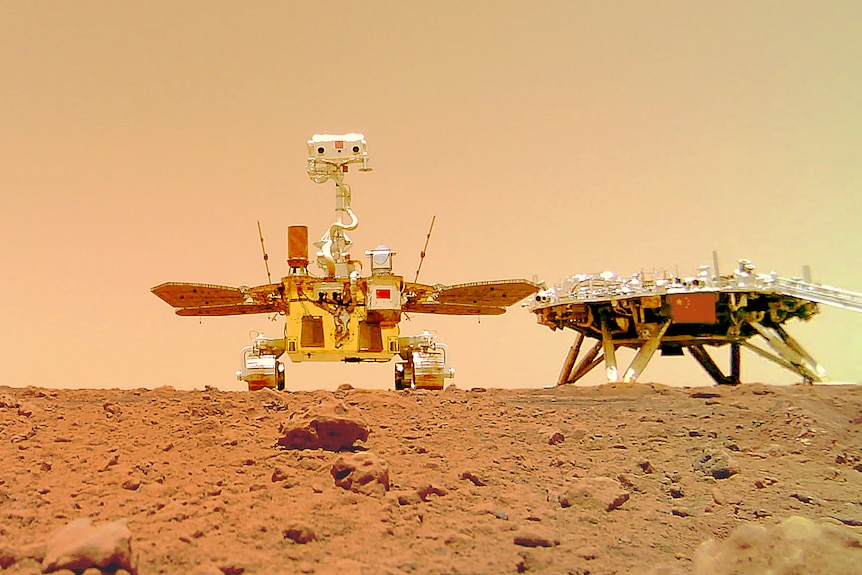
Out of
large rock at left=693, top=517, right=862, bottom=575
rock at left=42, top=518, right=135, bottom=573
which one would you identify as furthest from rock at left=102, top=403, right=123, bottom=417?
large rock at left=693, top=517, right=862, bottom=575

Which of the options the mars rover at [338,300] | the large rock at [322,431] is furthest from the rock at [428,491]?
the mars rover at [338,300]

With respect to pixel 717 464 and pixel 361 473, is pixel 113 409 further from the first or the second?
pixel 717 464

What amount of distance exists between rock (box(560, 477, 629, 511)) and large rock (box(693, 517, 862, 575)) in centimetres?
94

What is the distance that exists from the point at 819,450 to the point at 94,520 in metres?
7.44

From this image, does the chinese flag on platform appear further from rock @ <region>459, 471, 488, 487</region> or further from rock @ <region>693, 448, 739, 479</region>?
rock @ <region>459, 471, 488, 487</region>

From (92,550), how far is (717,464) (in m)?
5.69

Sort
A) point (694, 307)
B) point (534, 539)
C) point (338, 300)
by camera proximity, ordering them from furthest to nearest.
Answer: point (694, 307)
point (338, 300)
point (534, 539)

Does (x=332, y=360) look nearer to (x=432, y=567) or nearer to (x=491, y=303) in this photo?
(x=491, y=303)

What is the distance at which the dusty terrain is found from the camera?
492 cm

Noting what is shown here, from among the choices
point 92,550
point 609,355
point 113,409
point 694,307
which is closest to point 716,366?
point 609,355

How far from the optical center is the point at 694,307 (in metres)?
18.6

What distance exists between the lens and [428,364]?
1566 cm

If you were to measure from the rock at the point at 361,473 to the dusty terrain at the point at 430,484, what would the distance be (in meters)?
0.08

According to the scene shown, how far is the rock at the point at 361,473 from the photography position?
5844 millimetres
